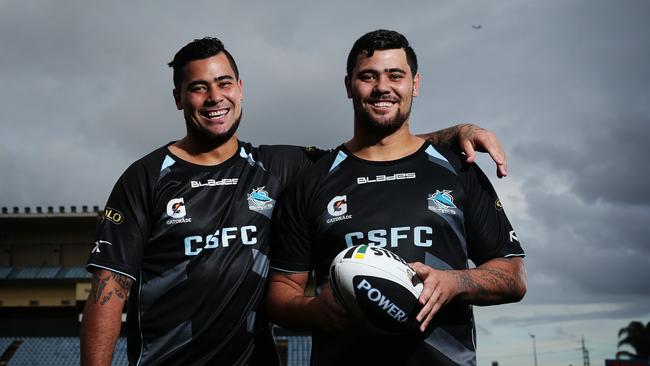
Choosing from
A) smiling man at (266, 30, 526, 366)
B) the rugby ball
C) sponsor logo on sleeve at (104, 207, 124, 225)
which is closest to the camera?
the rugby ball

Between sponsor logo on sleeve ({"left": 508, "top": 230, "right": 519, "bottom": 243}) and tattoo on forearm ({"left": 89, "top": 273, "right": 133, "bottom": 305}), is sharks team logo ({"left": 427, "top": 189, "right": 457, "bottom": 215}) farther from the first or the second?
tattoo on forearm ({"left": 89, "top": 273, "right": 133, "bottom": 305})

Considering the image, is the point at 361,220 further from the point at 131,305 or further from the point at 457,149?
the point at 131,305

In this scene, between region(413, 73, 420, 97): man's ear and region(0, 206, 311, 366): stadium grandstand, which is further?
region(0, 206, 311, 366): stadium grandstand

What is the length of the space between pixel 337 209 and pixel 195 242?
114 centimetres

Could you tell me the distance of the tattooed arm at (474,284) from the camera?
372cm

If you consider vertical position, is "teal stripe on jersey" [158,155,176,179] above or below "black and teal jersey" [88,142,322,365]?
above

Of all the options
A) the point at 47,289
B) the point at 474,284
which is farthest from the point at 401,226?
the point at 47,289

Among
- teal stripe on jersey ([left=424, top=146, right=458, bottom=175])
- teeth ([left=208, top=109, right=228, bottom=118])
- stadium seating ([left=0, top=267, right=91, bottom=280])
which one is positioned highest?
stadium seating ([left=0, top=267, right=91, bottom=280])

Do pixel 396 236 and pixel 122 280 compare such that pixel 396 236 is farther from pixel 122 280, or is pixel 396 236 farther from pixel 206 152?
pixel 122 280

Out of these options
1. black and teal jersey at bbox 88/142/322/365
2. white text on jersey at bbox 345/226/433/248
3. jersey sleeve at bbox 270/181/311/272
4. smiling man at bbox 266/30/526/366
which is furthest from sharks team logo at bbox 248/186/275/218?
white text on jersey at bbox 345/226/433/248

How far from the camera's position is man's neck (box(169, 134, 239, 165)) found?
16.7 feet

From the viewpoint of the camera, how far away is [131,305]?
4.95 meters

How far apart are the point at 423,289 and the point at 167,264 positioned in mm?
2038

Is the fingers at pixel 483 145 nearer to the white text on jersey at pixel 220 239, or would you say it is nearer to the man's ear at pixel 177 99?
the white text on jersey at pixel 220 239
